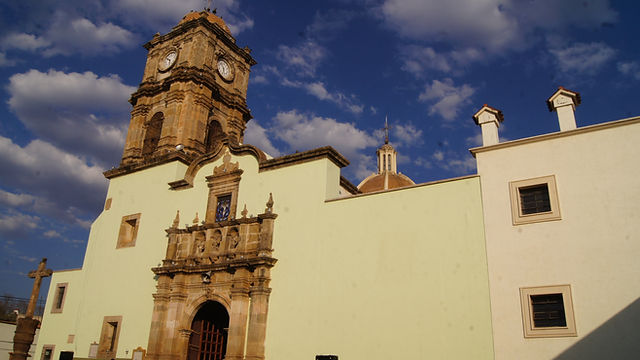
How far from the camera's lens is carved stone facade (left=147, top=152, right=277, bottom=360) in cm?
1484

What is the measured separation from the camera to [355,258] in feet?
45.8

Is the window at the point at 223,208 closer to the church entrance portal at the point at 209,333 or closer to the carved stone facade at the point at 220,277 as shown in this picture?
the carved stone facade at the point at 220,277

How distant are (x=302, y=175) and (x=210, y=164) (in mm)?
4443

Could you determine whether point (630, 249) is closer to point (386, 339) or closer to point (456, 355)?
point (456, 355)

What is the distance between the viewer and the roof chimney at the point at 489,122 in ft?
44.4

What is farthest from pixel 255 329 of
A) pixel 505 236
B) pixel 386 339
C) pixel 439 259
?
pixel 505 236

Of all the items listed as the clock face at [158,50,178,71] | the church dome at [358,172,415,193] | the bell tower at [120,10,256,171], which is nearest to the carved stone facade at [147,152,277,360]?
the bell tower at [120,10,256,171]

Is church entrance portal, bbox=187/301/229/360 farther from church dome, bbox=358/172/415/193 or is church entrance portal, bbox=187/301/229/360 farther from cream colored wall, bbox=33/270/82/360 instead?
church dome, bbox=358/172/415/193

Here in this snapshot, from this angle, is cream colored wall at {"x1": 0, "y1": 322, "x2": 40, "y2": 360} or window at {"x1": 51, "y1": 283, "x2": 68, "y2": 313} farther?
cream colored wall at {"x1": 0, "y1": 322, "x2": 40, "y2": 360}

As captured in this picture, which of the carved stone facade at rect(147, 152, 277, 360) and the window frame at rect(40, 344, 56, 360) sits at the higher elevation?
the carved stone facade at rect(147, 152, 277, 360)

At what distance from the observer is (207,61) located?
2377 cm

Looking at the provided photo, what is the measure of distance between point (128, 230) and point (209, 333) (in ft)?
21.0

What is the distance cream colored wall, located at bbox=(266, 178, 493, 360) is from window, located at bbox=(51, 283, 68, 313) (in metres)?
11.2

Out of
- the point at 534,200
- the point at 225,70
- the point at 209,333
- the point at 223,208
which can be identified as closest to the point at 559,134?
the point at 534,200
